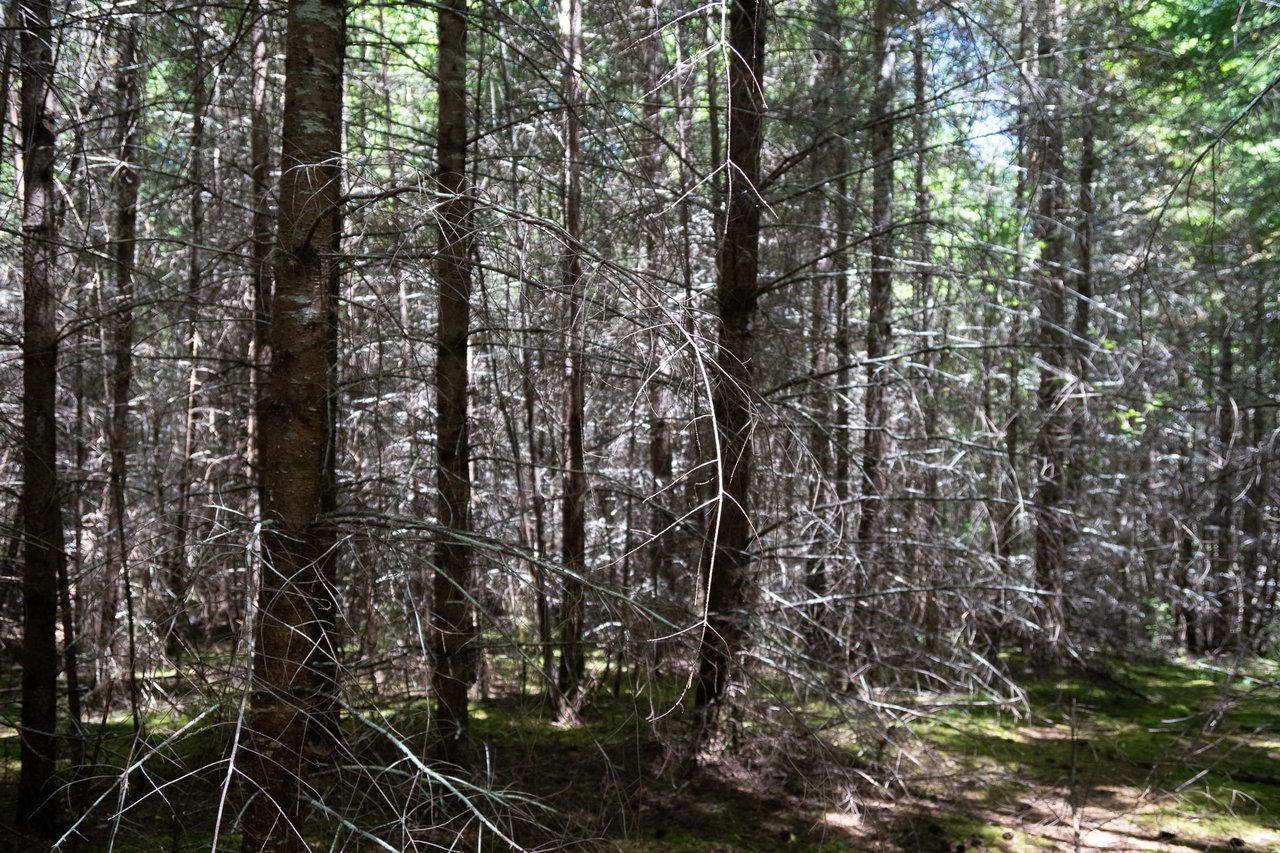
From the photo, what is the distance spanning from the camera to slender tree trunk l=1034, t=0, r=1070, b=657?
6773 mm

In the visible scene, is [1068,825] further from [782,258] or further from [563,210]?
[563,210]

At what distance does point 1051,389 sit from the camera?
36.3 feet

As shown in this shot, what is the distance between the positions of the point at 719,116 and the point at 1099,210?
351 inches

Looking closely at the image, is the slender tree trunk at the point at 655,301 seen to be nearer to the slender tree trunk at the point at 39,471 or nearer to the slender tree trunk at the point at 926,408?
the slender tree trunk at the point at 926,408

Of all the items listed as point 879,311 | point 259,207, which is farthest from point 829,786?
point 259,207

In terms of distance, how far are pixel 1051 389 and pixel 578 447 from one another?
6.41m

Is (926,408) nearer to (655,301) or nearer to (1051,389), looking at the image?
(1051,389)

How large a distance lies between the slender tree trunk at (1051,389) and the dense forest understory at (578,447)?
174 mm

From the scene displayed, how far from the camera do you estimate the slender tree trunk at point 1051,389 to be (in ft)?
22.2

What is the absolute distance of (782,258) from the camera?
7398 millimetres

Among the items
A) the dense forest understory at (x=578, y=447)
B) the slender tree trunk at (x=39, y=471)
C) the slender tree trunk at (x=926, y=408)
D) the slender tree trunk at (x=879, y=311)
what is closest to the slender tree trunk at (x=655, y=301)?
the dense forest understory at (x=578, y=447)

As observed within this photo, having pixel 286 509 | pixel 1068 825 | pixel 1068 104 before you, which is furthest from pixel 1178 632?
pixel 286 509

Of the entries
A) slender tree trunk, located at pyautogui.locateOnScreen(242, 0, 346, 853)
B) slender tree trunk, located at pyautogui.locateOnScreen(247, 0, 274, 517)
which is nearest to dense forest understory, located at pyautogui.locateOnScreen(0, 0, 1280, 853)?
slender tree trunk, located at pyautogui.locateOnScreen(242, 0, 346, 853)

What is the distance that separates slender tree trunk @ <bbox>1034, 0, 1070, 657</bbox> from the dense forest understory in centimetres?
17
